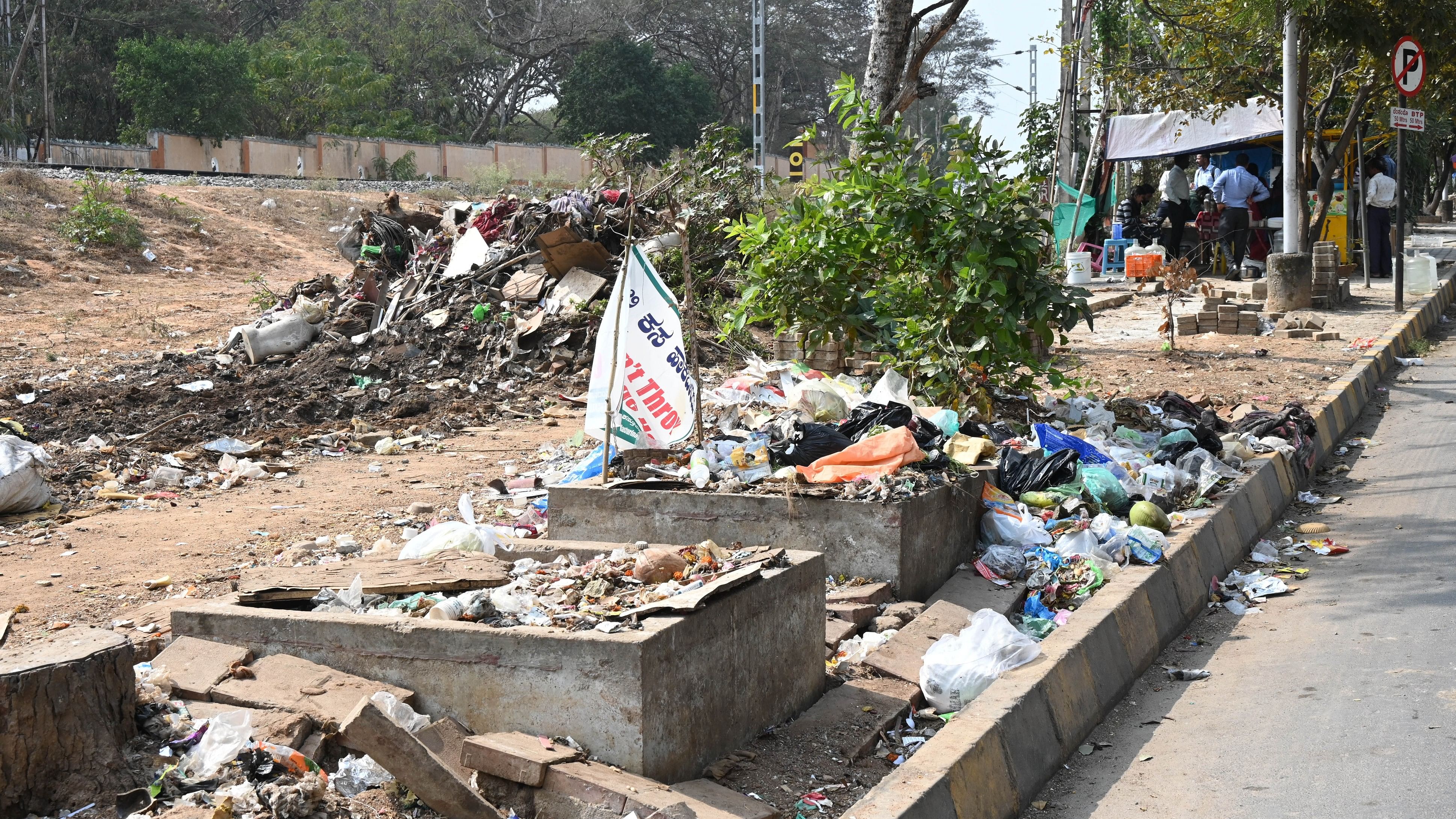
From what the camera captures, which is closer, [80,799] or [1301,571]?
[80,799]

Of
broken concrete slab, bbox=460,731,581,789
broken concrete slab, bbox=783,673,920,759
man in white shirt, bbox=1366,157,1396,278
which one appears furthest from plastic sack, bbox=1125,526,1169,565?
man in white shirt, bbox=1366,157,1396,278

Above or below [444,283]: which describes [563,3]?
above

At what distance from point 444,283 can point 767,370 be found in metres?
6.30

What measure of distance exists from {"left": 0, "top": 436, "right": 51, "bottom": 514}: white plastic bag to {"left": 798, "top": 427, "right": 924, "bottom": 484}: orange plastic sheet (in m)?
4.45

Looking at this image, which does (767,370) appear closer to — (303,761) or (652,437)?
(652,437)

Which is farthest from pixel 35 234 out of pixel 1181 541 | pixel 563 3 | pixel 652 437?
pixel 563 3

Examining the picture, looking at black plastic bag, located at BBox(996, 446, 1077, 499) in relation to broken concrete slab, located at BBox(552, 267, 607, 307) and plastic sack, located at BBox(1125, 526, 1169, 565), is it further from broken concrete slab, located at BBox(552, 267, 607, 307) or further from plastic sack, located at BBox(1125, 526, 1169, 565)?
broken concrete slab, located at BBox(552, 267, 607, 307)

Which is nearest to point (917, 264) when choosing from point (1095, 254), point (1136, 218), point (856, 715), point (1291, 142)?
point (856, 715)

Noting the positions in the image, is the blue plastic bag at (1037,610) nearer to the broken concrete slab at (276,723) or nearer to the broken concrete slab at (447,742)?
the broken concrete slab at (447,742)

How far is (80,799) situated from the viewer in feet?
10.2

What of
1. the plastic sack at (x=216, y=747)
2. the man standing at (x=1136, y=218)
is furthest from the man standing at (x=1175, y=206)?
the plastic sack at (x=216, y=747)

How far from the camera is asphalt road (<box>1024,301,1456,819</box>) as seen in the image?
371cm

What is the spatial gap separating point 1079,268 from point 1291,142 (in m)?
4.28

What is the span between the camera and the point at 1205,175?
2066 cm
